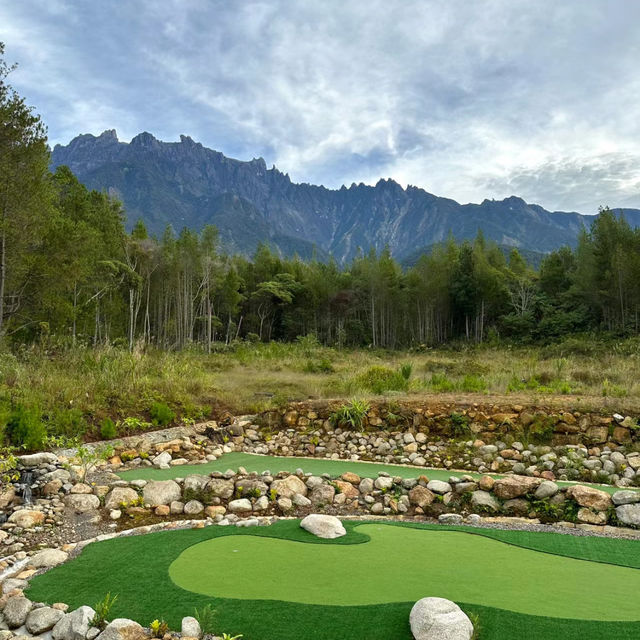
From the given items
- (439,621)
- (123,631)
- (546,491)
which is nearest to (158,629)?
(123,631)

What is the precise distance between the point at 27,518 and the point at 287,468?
3121 millimetres

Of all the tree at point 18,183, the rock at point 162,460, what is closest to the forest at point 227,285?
the tree at point 18,183

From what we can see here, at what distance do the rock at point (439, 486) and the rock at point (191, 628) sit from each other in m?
3.14

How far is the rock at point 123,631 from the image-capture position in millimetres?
2255

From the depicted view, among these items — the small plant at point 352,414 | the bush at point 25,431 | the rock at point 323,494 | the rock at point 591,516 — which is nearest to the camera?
the rock at point 591,516

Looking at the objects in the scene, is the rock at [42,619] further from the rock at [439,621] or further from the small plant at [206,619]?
the rock at [439,621]

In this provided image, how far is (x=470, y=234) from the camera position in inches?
7864

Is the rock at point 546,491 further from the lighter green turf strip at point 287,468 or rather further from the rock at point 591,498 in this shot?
the lighter green turf strip at point 287,468

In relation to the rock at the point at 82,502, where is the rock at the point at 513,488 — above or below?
above

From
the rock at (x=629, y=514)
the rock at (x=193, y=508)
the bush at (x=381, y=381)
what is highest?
the bush at (x=381, y=381)

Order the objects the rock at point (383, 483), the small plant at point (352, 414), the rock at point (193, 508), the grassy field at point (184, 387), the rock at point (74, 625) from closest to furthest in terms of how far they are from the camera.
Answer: the rock at point (74, 625) < the rock at point (193, 508) < the rock at point (383, 483) < the grassy field at point (184, 387) < the small plant at point (352, 414)

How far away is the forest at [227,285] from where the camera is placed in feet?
38.9

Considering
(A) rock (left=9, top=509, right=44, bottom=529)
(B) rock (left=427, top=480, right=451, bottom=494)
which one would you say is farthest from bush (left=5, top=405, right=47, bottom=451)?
(B) rock (left=427, top=480, right=451, bottom=494)

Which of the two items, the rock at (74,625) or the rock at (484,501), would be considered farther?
the rock at (484,501)
